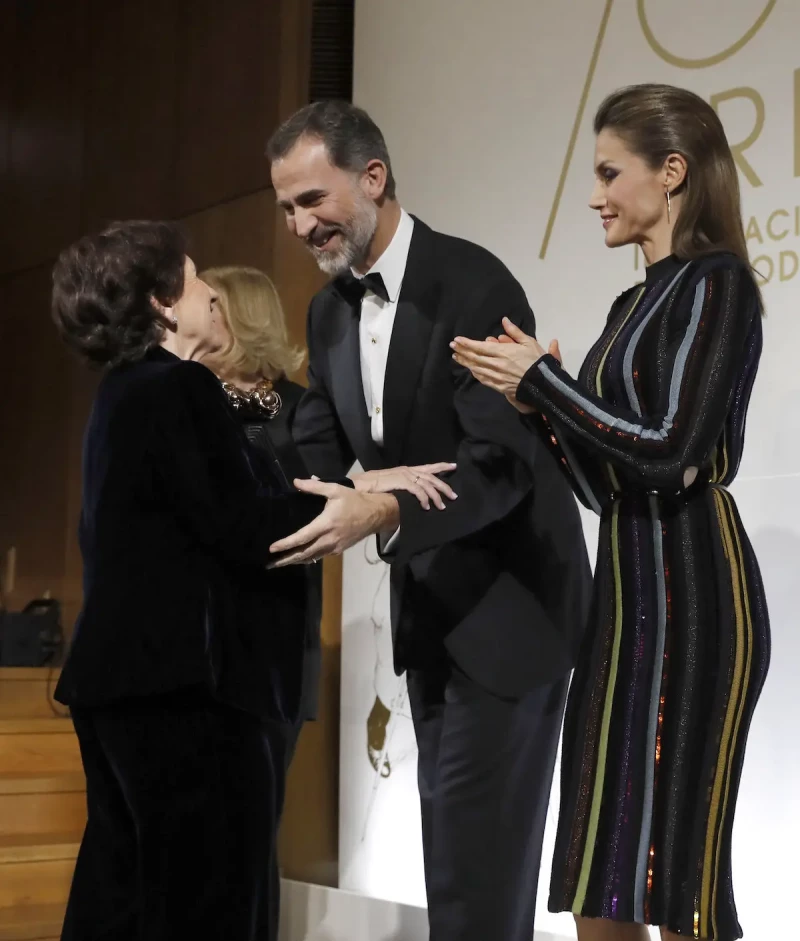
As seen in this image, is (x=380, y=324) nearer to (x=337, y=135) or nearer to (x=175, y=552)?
(x=337, y=135)

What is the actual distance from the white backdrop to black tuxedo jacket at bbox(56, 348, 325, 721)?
1138 millimetres

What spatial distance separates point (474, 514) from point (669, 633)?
0.48m

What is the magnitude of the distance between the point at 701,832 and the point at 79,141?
14.6 feet

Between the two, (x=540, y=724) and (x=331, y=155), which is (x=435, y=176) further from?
(x=540, y=724)

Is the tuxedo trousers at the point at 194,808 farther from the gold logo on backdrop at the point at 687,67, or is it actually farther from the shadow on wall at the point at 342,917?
the gold logo on backdrop at the point at 687,67

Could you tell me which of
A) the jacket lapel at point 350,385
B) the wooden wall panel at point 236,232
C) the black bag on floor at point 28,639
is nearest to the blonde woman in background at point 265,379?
the jacket lapel at point 350,385

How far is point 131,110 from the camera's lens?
4797 mm

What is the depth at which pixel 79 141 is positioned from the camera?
5160 millimetres

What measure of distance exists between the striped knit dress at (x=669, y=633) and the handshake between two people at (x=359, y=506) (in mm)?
377

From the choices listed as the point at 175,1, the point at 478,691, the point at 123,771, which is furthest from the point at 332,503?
the point at 175,1

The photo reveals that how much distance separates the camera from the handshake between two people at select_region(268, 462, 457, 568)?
1.99 m

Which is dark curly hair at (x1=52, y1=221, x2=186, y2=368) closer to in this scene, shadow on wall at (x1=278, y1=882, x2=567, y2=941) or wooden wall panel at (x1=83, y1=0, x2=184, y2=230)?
shadow on wall at (x1=278, y1=882, x2=567, y2=941)

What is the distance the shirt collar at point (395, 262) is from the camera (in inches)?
85.3

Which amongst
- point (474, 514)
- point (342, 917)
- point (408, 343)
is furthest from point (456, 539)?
point (342, 917)
